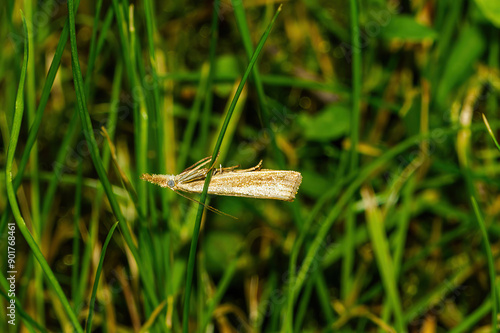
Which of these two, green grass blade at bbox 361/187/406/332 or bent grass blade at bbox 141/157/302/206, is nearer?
bent grass blade at bbox 141/157/302/206

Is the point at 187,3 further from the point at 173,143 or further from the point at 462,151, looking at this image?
the point at 462,151

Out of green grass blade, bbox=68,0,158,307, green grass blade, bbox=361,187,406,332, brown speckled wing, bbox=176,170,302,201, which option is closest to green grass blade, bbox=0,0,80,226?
green grass blade, bbox=68,0,158,307

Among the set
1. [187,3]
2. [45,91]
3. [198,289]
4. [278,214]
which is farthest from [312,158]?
[45,91]

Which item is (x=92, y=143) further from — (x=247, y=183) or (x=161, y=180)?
(x=247, y=183)

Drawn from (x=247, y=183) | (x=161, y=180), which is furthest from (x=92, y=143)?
(x=247, y=183)

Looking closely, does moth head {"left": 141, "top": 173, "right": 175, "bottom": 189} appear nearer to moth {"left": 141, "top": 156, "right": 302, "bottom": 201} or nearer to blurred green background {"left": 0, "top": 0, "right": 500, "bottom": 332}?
moth {"left": 141, "top": 156, "right": 302, "bottom": 201}

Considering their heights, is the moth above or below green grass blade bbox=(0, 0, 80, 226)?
below
